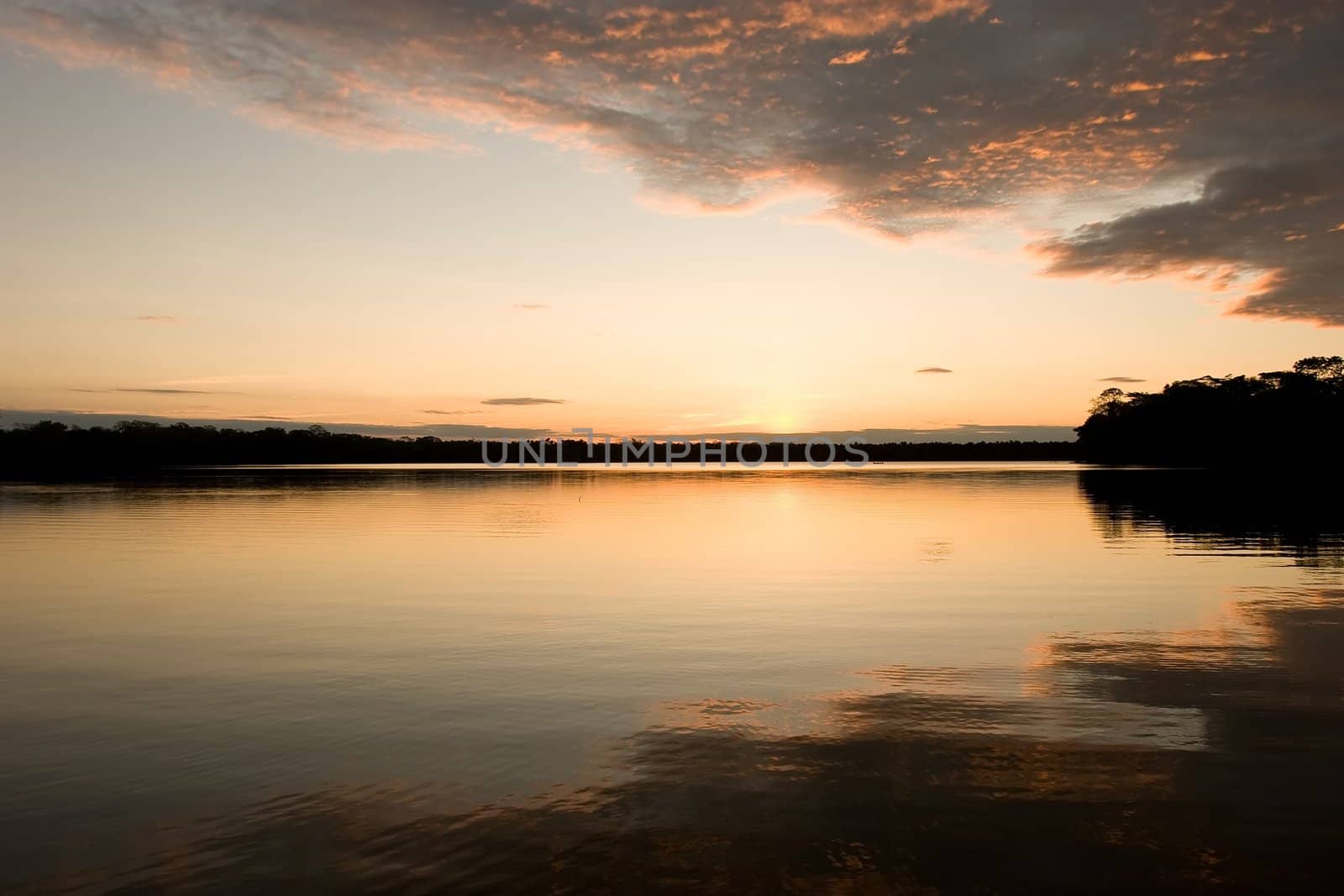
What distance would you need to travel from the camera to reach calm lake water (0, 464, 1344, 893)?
8867 mm

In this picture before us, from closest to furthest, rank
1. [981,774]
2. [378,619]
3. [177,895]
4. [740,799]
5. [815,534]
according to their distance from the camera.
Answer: [177,895] < [740,799] < [981,774] < [378,619] < [815,534]

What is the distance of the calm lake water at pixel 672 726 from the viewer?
29.1 ft

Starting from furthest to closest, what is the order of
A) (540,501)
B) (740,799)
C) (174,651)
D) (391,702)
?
(540,501) → (174,651) → (391,702) → (740,799)

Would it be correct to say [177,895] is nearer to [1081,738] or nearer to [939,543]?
[1081,738]

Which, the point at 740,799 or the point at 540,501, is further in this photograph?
the point at 540,501

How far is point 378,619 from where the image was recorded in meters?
22.4

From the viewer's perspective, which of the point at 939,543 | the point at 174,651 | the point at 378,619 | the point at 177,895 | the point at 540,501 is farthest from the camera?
the point at 540,501

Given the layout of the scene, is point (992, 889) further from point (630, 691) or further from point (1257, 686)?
point (1257, 686)

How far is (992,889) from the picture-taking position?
26.9 feet

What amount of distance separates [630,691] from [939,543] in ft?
90.8

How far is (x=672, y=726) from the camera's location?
43.3 feet

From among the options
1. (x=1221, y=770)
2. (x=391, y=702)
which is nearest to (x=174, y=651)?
(x=391, y=702)

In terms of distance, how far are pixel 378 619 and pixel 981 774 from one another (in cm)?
1609

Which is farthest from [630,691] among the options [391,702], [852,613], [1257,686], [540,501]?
[540,501]
